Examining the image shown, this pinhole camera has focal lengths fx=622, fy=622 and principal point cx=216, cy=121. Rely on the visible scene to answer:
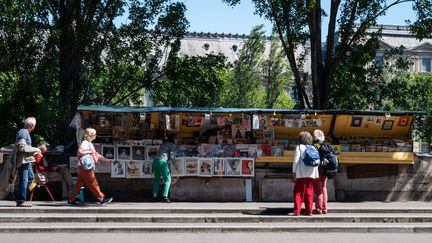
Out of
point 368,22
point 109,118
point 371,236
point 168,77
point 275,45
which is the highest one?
point 275,45

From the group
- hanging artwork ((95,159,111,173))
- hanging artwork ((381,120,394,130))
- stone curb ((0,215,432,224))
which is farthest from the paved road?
hanging artwork ((381,120,394,130))

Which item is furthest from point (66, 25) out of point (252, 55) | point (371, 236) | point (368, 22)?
point (252, 55)

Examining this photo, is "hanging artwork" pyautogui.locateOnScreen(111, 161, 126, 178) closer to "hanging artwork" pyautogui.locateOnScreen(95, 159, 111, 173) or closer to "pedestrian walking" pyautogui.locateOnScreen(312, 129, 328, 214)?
"hanging artwork" pyautogui.locateOnScreen(95, 159, 111, 173)

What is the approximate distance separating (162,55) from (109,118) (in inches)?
421

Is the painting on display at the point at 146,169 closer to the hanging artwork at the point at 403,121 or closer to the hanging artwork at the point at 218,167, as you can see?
the hanging artwork at the point at 218,167

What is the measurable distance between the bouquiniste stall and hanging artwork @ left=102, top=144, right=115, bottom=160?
23mm

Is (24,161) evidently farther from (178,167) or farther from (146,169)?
(178,167)

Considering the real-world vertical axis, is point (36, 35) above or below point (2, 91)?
above

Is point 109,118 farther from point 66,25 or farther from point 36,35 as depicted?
point 36,35

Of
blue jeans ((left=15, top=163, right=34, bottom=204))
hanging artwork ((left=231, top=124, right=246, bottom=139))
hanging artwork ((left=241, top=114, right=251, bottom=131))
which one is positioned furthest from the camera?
hanging artwork ((left=231, top=124, right=246, bottom=139))

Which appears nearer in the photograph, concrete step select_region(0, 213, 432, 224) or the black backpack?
concrete step select_region(0, 213, 432, 224)

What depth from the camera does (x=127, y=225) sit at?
11.2 m

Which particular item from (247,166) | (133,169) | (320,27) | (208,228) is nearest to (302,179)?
(208,228)

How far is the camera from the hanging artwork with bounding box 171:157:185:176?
14.4 metres
